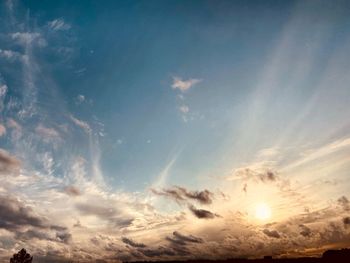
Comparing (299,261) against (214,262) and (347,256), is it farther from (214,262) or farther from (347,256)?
(214,262)

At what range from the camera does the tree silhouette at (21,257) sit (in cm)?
11394

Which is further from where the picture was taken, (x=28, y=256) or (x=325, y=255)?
(x=28, y=256)

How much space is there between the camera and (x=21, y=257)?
11462 centimetres

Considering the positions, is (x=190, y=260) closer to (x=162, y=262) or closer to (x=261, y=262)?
(x=162, y=262)

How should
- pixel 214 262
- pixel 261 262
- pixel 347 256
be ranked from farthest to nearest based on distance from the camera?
pixel 214 262, pixel 261 262, pixel 347 256

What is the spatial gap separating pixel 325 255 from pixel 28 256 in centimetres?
10337

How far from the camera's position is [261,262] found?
49969 millimetres

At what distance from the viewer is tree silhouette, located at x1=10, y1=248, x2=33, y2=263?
114 m

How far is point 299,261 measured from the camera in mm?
48062

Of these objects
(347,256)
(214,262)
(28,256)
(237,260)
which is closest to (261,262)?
(237,260)

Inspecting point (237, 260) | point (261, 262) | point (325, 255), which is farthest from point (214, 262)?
point (325, 255)

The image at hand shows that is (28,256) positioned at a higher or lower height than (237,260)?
higher

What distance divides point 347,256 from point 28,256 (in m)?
106

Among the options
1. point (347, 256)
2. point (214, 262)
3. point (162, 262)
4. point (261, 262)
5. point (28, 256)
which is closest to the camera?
point (347, 256)
